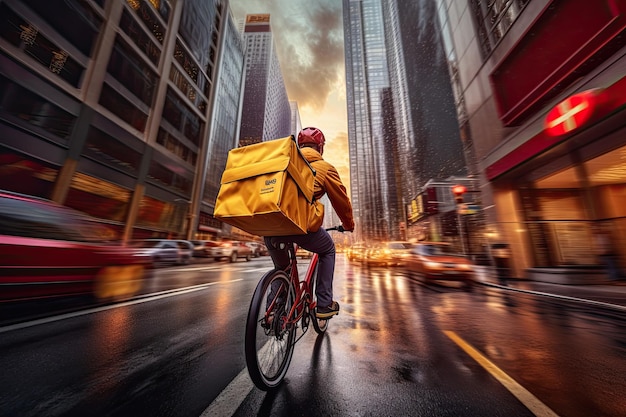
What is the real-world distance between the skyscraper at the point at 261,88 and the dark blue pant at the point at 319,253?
246 feet

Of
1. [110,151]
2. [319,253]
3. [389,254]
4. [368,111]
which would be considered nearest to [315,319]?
[319,253]

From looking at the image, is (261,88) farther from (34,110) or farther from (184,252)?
(184,252)

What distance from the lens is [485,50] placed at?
11469 mm

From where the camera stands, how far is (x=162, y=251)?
13.0 metres

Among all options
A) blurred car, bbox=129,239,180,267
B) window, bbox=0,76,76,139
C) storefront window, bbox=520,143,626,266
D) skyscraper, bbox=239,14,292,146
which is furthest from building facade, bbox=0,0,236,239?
skyscraper, bbox=239,14,292,146

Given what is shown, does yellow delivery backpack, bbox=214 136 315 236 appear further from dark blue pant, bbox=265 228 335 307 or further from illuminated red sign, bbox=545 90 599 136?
illuminated red sign, bbox=545 90 599 136

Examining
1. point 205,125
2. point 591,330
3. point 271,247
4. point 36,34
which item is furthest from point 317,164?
point 205,125

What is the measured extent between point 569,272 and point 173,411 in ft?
38.1

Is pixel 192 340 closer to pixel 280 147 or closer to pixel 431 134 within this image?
pixel 280 147

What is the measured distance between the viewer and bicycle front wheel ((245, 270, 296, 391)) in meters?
1.60

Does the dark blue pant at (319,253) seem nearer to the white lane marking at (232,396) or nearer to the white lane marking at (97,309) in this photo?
the white lane marking at (232,396)

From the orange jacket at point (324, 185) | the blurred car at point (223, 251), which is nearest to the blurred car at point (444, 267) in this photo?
the orange jacket at point (324, 185)

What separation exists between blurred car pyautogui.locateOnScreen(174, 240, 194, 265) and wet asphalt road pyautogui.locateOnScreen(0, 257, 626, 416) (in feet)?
38.7

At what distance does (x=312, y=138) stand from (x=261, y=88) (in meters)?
93.4
